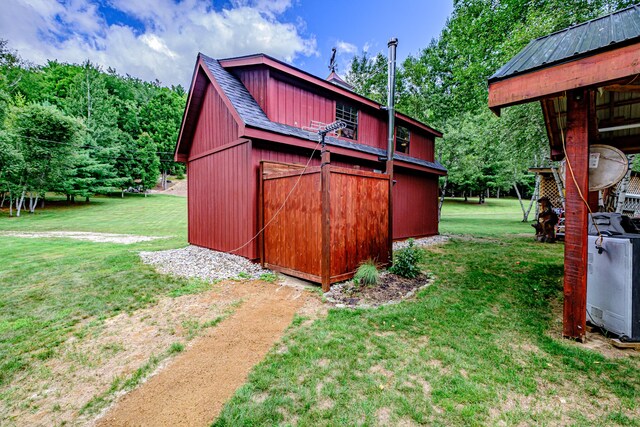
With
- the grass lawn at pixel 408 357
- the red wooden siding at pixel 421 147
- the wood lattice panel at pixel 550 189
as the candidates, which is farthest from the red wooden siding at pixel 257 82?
the wood lattice panel at pixel 550 189

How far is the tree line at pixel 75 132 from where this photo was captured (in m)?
18.1

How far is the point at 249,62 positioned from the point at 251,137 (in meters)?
2.42

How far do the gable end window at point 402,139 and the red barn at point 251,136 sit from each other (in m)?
0.85

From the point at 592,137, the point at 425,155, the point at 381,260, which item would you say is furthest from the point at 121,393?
the point at 425,155

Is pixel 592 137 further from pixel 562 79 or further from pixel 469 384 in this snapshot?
pixel 469 384

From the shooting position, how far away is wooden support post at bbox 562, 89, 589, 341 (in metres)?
2.77

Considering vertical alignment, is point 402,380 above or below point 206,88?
below

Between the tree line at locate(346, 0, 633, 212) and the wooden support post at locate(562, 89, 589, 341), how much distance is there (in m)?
7.70

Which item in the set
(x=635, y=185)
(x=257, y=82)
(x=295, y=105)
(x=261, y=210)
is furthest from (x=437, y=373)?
(x=635, y=185)

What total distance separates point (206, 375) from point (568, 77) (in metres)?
4.54

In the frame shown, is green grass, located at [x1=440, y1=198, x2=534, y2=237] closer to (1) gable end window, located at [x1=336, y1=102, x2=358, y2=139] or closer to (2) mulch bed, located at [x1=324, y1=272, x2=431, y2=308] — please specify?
(1) gable end window, located at [x1=336, y1=102, x2=358, y2=139]

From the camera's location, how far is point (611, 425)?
1.79 metres

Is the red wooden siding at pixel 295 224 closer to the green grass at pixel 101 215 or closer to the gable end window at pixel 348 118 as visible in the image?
the gable end window at pixel 348 118

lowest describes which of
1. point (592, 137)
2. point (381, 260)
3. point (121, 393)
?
point (121, 393)
